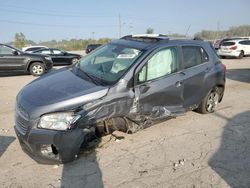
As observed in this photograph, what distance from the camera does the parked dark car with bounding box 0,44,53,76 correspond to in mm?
12656

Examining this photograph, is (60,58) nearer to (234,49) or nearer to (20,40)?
(234,49)

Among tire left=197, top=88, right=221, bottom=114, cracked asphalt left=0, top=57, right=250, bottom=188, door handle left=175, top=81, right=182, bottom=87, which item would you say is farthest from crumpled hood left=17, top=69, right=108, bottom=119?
tire left=197, top=88, right=221, bottom=114

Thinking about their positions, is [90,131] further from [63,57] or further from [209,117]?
[63,57]

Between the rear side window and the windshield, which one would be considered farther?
the rear side window

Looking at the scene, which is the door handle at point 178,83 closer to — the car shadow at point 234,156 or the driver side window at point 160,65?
the driver side window at point 160,65

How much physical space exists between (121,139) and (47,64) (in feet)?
31.8

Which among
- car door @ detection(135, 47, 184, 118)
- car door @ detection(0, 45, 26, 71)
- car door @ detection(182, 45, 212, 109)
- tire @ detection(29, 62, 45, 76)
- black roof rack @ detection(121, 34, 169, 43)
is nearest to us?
car door @ detection(135, 47, 184, 118)

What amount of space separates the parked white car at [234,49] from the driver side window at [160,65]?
59.3 ft

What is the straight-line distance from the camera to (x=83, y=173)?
3.95 meters

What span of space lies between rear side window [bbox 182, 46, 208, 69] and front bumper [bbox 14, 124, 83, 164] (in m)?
2.79

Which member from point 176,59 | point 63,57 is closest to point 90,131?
point 176,59

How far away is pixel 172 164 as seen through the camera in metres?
4.23

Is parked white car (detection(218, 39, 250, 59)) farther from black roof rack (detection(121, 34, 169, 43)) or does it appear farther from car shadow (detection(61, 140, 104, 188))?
car shadow (detection(61, 140, 104, 188))

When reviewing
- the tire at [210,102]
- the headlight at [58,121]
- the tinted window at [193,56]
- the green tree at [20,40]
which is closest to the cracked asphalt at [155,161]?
the tire at [210,102]
